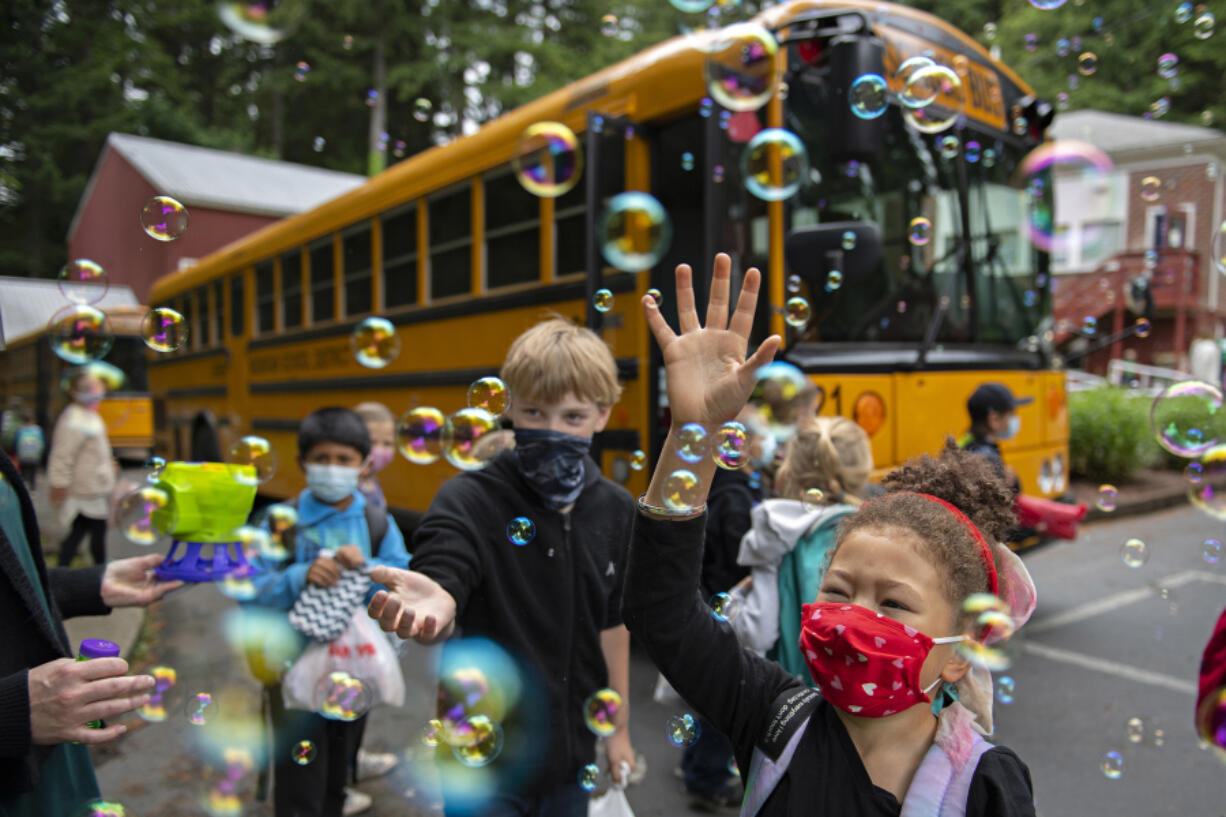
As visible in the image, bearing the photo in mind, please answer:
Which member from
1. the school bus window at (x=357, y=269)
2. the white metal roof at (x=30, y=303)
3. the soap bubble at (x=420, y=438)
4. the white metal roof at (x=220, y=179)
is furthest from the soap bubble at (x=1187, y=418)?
the white metal roof at (x=220, y=179)

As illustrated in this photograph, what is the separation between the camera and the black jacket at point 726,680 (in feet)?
3.99

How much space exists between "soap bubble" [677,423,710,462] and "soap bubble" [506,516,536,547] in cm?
73

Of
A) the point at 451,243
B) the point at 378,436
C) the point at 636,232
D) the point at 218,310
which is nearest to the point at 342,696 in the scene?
the point at 378,436

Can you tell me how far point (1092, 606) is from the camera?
558cm

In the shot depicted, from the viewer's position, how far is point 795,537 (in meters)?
2.32

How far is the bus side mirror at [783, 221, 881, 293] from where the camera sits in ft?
10.4

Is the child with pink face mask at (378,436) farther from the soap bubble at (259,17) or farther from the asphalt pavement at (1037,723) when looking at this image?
Result: the soap bubble at (259,17)

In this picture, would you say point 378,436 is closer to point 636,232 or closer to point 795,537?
point 636,232

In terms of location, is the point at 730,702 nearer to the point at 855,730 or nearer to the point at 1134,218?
the point at 855,730

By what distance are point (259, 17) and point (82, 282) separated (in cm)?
115

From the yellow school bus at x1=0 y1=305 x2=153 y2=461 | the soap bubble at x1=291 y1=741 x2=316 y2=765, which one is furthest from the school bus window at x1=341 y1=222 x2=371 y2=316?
the yellow school bus at x1=0 y1=305 x2=153 y2=461

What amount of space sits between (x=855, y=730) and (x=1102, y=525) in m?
8.45

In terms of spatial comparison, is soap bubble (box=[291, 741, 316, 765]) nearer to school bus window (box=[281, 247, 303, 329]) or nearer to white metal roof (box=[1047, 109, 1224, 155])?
school bus window (box=[281, 247, 303, 329])

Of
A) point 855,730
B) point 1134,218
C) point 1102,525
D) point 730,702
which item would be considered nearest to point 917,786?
point 855,730
